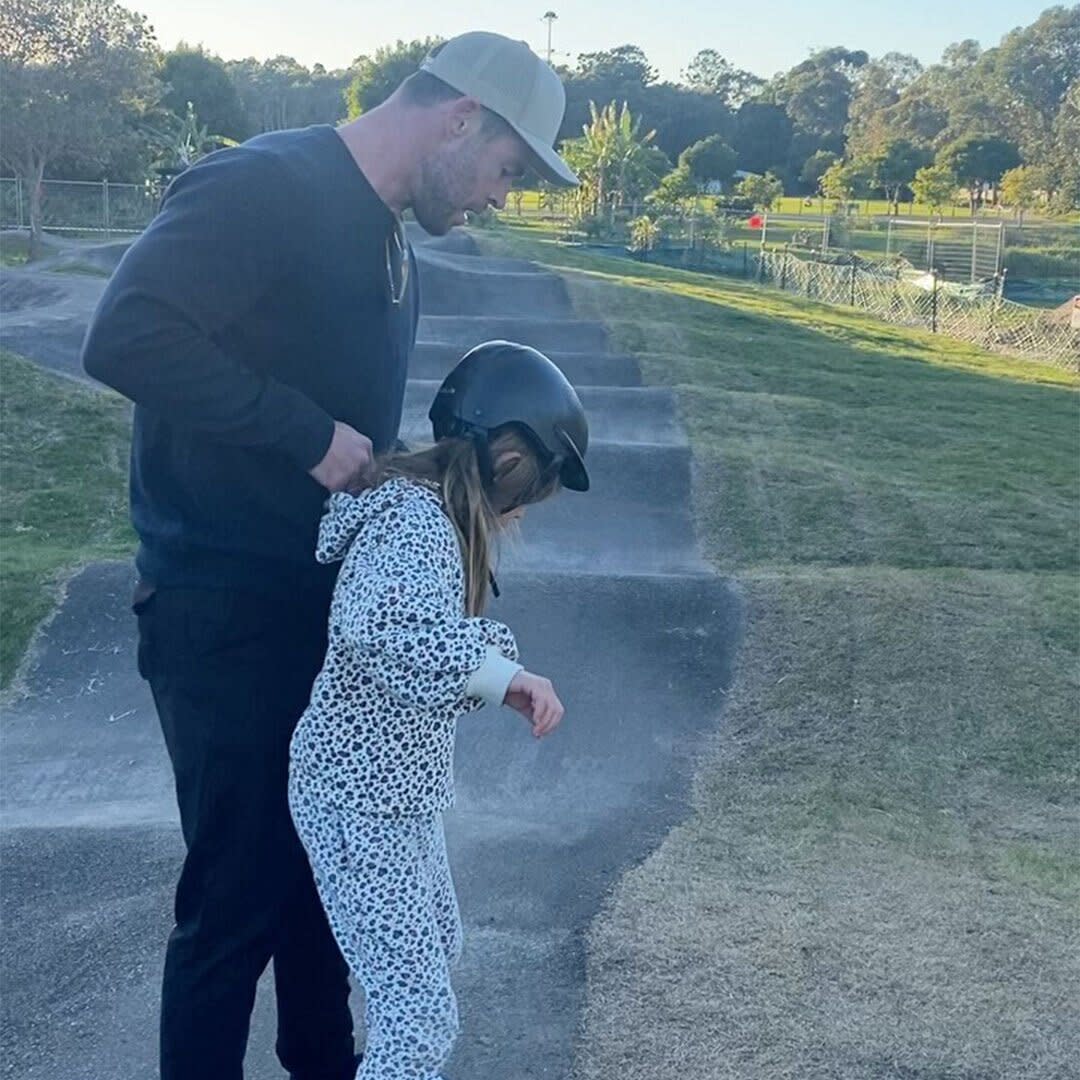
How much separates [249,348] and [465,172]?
456 millimetres

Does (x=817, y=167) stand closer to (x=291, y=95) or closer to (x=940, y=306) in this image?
(x=291, y=95)

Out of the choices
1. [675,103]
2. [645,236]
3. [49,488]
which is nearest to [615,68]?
[675,103]

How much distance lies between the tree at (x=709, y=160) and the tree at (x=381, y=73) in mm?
12320

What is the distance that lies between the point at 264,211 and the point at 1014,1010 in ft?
8.49

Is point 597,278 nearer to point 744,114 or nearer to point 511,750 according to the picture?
point 511,750

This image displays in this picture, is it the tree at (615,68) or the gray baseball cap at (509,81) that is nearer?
the gray baseball cap at (509,81)

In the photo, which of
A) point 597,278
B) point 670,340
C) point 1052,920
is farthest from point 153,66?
point 1052,920

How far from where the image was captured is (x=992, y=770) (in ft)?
17.2

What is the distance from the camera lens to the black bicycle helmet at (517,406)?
2.32m

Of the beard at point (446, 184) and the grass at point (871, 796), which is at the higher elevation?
the beard at point (446, 184)

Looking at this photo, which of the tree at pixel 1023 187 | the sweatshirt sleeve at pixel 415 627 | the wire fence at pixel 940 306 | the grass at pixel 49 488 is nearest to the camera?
the sweatshirt sleeve at pixel 415 627

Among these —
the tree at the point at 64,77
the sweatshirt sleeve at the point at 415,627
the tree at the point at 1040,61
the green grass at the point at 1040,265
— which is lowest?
the green grass at the point at 1040,265

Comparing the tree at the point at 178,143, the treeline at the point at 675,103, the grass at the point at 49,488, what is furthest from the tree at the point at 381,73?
the grass at the point at 49,488

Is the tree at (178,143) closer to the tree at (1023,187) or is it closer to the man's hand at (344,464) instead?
the tree at (1023,187)
